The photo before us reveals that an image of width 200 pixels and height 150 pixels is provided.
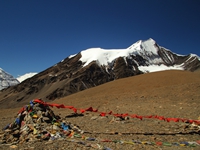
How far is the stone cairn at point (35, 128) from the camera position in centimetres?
560

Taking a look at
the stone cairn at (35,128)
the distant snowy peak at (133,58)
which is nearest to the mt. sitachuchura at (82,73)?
the distant snowy peak at (133,58)

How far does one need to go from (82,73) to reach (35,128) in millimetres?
124974

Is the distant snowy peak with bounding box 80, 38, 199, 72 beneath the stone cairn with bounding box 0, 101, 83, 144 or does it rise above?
above

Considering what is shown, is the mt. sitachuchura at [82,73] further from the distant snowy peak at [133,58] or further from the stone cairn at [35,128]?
the stone cairn at [35,128]

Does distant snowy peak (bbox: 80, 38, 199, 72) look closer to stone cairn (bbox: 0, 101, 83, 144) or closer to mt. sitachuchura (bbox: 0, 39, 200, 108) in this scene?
mt. sitachuchura (bbox: 0, 39, 200, 108)

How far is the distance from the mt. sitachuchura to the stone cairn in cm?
9598

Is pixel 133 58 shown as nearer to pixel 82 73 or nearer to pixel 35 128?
pixel 82 73

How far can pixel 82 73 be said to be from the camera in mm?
130375

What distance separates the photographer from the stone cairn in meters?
5.60

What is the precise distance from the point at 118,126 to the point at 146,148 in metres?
2.41

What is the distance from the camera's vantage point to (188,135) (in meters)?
6.34

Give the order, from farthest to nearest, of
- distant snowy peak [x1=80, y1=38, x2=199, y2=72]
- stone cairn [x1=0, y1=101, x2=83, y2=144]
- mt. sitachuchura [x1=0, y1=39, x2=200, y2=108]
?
distant snowy peak [x1=80, y1=38, x2=199, y2=72] → mt. sitachuchura [x1=0, y1=39, x2=200, y2=108] → stone cairn [x1=0, y1=101, x2=83, y2=144]

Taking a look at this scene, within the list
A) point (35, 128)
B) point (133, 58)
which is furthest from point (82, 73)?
point (35, 128)

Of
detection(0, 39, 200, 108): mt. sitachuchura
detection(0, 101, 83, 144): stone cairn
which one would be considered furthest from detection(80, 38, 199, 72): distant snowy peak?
detection(0, 101, 83, 144): stone cairn
